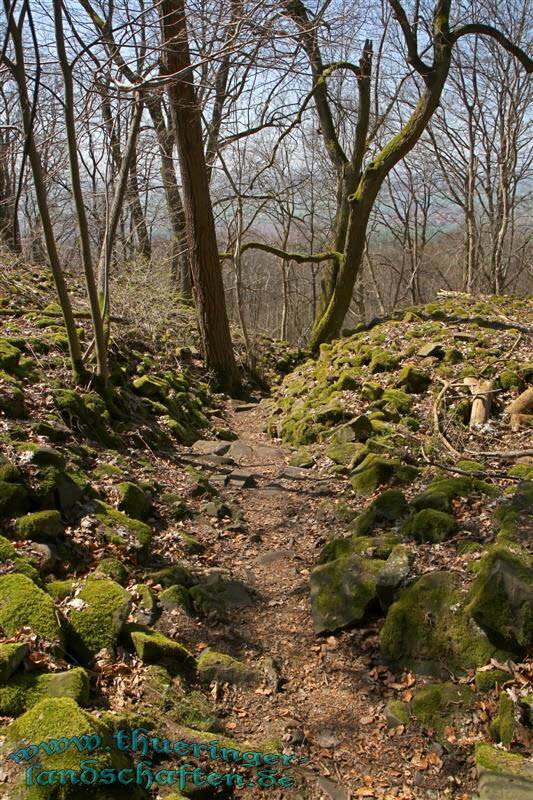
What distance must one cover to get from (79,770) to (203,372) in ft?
28.6

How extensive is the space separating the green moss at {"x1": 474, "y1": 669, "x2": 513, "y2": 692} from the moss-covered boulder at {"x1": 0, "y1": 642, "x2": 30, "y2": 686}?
2389 mm

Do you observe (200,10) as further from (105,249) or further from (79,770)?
(79,770)

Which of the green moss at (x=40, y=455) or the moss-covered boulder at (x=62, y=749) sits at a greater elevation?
the green moss at (x=40, y=455)

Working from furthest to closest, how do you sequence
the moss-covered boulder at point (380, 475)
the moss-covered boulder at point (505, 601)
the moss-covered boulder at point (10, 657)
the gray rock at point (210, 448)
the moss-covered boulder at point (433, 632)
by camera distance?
1. the gray rock at point (210, 448)
2. the moss-covered boulder at point (380, 475)
3. the moss-covered boulder at point (433, 632)
4. the moss-covered boulder at point (505, 601)
5. the moss-covered boulder at point (10, 657)


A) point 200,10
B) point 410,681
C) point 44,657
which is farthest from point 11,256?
point 410,681

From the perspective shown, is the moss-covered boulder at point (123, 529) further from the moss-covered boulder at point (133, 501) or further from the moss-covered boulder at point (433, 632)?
the moss-covered boulder at point (433, 632)

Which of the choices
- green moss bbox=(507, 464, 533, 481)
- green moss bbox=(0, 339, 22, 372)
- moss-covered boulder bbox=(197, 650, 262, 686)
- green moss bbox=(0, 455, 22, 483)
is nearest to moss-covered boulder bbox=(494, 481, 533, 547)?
green moss bbox=(507, 464, 533, 481)

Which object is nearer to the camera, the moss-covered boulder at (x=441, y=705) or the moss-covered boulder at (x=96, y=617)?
the moss-covered boulder at (x=441, y=705)

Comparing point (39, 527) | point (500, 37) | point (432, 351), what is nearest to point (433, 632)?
point (39, 527)

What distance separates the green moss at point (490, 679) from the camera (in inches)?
122

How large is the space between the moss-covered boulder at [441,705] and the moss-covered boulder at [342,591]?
79 cm

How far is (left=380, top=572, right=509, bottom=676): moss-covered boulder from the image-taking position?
11.1ft

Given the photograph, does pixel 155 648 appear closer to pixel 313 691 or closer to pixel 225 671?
pixel 225 671

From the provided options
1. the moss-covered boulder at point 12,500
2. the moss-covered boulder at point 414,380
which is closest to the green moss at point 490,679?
the moss-covered boulder at point 12,500
